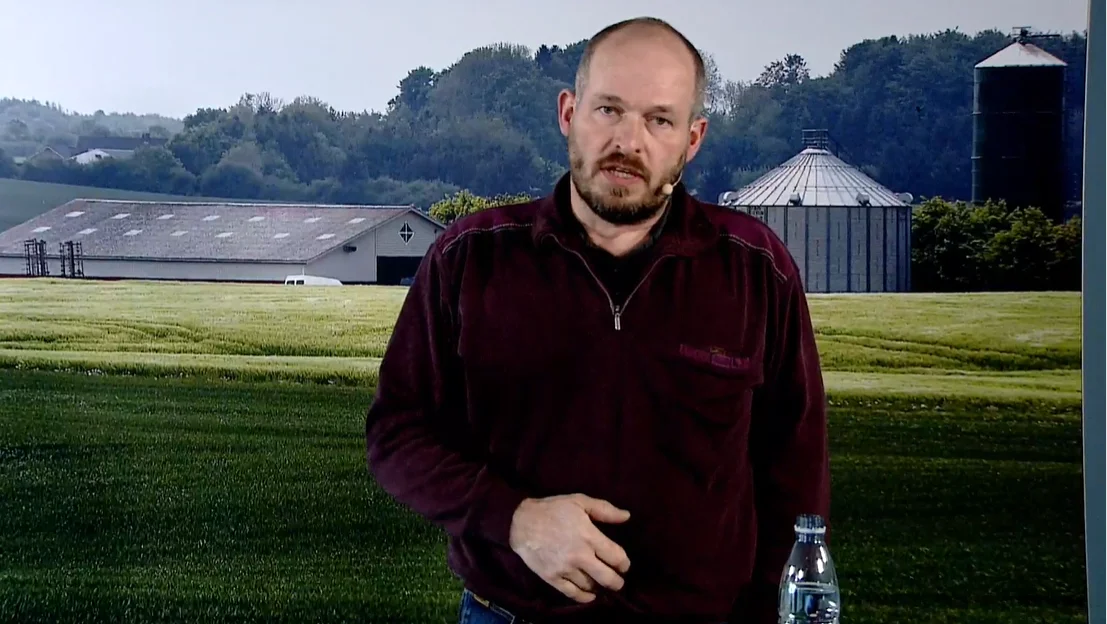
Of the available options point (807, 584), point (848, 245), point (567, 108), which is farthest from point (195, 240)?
point (807, 584)

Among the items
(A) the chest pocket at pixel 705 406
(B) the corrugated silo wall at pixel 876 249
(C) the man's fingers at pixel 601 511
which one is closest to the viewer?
(C) the man's fingers at pixel 601 511

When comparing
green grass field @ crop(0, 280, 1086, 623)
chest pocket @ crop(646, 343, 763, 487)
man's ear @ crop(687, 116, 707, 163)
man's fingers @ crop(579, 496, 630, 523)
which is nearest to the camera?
man's fingers @ crop(579, 496, 630, 523)

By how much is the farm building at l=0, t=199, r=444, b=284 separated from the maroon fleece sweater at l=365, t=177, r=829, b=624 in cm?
123

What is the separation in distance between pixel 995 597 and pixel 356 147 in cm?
194

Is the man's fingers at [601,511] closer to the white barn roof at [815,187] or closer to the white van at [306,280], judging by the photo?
the white barn roof at [815,187]

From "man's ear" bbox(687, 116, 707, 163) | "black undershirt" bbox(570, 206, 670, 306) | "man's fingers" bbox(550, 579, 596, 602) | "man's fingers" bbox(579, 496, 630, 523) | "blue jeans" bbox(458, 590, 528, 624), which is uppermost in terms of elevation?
"man's ear" bbox(687, 116, 707, 163)

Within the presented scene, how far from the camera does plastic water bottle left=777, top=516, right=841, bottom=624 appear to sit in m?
1.92

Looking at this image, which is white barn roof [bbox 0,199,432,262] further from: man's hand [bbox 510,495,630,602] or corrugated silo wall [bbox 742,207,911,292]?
man's hand [bbox 510,495,630,602]

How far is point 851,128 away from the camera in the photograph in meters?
3.14

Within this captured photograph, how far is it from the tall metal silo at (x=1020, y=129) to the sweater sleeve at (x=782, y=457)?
1.24m

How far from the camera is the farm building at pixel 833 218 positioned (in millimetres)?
2998

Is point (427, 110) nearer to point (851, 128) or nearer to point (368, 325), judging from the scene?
point (368, 325)

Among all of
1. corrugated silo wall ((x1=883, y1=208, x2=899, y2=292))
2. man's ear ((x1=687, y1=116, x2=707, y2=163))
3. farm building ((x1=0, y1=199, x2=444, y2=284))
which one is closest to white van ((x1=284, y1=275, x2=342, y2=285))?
farm building ((x1=0, y1=199, x2=444, y2=284))

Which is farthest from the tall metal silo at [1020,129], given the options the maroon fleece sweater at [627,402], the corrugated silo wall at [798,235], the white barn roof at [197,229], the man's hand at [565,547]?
the man's hand at [565,547]
